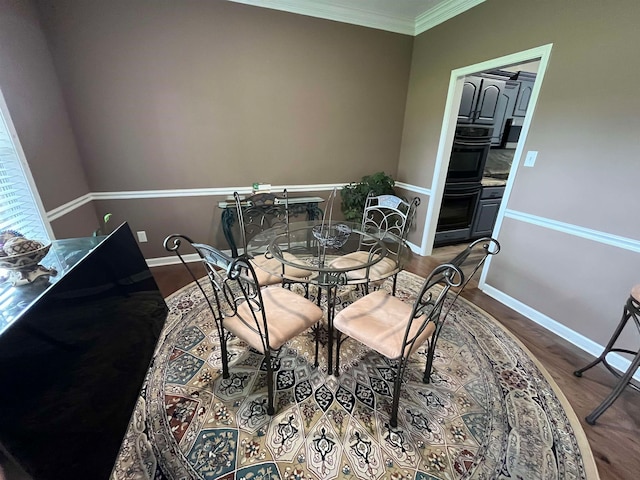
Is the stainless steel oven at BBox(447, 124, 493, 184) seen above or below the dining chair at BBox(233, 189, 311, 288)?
above

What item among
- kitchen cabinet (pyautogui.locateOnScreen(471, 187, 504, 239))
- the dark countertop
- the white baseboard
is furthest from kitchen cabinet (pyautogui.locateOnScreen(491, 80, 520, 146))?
the white baseboard

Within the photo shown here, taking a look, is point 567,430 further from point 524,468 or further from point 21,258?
point 21,258

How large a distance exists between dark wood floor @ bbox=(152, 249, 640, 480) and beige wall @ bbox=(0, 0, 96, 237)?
1144 mm

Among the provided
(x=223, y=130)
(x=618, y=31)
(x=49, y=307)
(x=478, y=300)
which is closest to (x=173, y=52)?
(x=223, y=130)

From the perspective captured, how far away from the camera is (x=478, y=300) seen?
252cm

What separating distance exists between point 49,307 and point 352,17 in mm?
3435

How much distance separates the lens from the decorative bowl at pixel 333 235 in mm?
1989

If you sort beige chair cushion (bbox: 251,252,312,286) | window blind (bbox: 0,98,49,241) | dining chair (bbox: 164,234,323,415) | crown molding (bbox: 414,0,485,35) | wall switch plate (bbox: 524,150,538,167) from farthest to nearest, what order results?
crown molding (bbox: 414,0,485,35), wall switch plate (bbox: 524,150,538,167), beige chair cushion (bbox: 251,252,312,286), window blind (bbox: 0,98,49,241), dining chair (bbox: 164,234,323,415)

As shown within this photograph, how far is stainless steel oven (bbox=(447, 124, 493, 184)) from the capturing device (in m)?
3.21

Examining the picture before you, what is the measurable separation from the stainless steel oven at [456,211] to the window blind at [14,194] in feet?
12.5

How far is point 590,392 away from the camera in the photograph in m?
1.61

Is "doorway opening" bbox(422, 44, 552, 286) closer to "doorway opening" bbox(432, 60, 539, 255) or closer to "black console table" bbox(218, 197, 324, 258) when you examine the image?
"doorway opening" bbox(432, 60, 539, 255)

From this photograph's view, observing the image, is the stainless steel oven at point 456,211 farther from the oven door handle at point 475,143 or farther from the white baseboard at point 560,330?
the white baseboard at point 560,330

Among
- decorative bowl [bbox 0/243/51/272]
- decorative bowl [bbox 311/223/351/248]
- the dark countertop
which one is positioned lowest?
decorative bowl [bbox 311/223/351/248]
